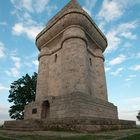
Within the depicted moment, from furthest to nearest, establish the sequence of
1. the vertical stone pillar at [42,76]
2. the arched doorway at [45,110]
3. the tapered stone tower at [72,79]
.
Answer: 1. the vertical stone pillar at [42,76]
2. the arched doorway at [45,110]
3. the tapered stone tower at [72,79]

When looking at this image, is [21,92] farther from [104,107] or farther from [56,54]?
[104,107]

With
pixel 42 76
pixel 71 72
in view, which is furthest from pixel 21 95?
pixel 71 72

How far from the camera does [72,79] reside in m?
11.8

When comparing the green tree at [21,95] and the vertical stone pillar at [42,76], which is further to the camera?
the green tree at [21,95]

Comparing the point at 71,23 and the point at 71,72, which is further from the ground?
the point at 71,23

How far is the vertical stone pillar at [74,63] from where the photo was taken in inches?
458

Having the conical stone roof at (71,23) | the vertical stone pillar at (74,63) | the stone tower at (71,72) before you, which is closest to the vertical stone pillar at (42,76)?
the stone tower at (71,72)

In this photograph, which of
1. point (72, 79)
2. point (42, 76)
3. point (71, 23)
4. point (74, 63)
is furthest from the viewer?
point (42, 76)

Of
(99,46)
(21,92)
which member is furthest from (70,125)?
(21,92)

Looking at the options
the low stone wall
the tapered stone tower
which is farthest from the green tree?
the low stone wall

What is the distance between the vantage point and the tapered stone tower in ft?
30.4

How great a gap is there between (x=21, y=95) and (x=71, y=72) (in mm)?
13430

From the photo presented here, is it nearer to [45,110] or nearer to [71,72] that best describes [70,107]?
[71,72]

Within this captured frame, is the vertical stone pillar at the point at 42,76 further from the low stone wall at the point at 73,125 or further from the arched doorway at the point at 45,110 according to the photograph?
the low stone wall at the point at 73,125
